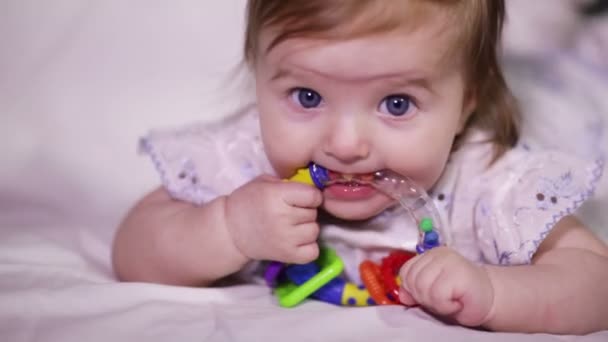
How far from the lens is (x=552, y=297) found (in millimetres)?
915

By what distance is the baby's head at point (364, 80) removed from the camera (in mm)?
852

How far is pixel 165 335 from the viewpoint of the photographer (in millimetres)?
854

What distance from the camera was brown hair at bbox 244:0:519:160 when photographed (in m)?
0.84

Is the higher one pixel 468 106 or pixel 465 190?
pixel 468 106

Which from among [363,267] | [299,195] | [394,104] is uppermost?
[394,104]

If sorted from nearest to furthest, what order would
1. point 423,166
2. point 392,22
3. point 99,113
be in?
point 392,22 < point 423,166 < point 99,113

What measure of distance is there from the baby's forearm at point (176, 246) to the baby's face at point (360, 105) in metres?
0.12

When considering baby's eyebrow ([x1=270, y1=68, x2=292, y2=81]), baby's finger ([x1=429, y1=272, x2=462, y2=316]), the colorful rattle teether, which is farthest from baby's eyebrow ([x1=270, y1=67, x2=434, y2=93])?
baby's finger ([x1=429, y1=272, x2=462, y2=316])

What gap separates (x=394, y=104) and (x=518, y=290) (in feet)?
0.83

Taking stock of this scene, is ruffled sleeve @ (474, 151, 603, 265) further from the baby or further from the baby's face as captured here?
the baby's face

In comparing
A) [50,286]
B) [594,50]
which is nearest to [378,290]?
[50,286]

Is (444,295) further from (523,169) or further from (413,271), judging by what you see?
(523,169)

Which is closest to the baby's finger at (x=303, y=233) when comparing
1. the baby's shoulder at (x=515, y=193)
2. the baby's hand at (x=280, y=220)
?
the baby's hand at (x=280, y=220)

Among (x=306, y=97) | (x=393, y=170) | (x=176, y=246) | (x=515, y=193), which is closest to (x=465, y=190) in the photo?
(x=515, y=193)
